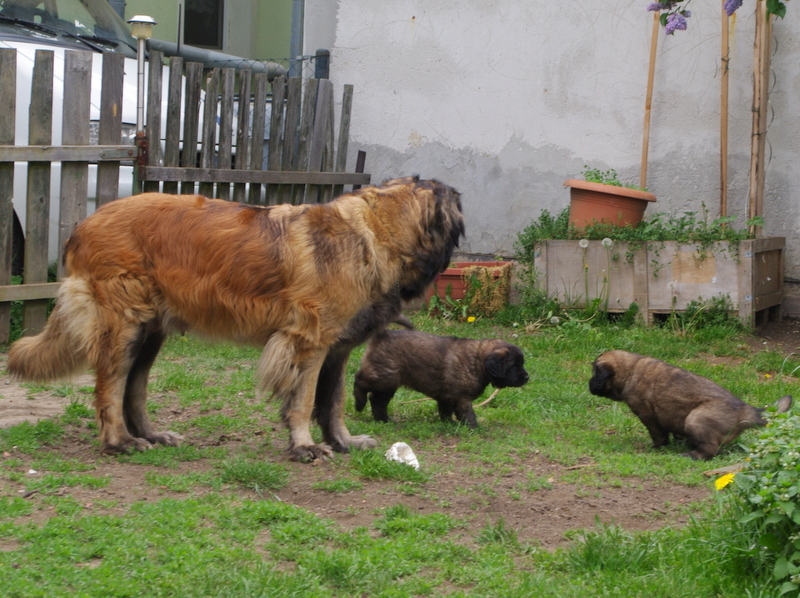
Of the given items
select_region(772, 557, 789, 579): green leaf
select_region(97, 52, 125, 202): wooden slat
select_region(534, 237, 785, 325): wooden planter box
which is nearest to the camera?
select_region(772, 557, 789, 579): green leaf

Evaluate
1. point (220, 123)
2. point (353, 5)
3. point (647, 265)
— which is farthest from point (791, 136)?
point (220, 123)

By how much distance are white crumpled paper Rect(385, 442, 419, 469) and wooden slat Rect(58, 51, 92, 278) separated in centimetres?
333

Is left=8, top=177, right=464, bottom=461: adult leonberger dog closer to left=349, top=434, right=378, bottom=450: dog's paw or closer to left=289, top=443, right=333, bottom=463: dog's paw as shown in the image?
left=289, top=443, right=333, bottom=463: dog's paw

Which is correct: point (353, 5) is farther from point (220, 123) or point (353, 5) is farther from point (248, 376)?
point (248, 376)

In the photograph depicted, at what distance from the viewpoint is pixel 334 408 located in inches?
191

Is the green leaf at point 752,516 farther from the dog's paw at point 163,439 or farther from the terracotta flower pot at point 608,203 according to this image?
the terracotta flower pot at point 608,203

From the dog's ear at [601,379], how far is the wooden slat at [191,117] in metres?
3.90

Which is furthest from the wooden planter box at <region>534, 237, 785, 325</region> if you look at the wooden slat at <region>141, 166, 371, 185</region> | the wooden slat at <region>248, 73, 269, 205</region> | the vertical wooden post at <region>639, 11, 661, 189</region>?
the wooden slat at <region>248, 73, 269, 205</region>

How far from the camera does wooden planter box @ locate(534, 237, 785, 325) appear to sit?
809cm

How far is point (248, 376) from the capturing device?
20.9ft

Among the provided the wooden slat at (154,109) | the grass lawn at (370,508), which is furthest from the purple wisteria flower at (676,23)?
the wooden slat at (154,109)

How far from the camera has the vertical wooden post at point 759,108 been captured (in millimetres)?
8375

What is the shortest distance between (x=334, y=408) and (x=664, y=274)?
15.2 ft

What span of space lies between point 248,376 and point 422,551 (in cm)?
332
